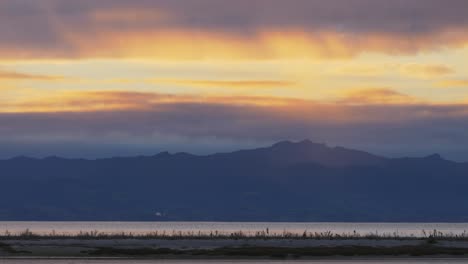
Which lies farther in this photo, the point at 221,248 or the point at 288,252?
the point at 221,248

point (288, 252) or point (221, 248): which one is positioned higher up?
point (221, 248)

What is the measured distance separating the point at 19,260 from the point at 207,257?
15.1 metres

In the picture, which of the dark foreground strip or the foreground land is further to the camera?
the dark foreground strip

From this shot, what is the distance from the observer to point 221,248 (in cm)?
10500

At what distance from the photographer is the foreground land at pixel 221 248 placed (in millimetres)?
101625

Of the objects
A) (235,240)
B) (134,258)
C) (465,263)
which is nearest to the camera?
(465,263)

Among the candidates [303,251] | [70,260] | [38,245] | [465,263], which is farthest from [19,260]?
[465,263]

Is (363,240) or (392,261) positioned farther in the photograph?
(363,240)

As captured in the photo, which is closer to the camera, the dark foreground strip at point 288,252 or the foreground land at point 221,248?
the foreground land at point 221,248

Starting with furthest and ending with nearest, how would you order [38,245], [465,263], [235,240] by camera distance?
[235,240] → [38,245] → [465,263]

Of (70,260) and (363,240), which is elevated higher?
(363,240)

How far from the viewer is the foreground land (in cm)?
10162

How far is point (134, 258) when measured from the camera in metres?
99.3

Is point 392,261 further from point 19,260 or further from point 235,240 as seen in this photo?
point 19,260
